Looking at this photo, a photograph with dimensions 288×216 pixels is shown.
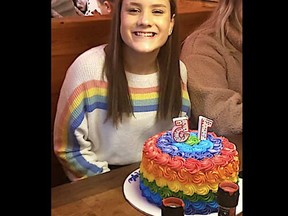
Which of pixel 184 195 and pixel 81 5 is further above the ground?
pixel 81 5

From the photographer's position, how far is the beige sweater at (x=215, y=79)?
1244mm

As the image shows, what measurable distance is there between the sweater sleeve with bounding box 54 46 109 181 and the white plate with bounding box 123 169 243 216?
21cm

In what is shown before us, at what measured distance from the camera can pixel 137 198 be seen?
0.85 meters

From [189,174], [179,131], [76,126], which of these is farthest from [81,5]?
[189,174]

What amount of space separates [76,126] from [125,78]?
0.55ft

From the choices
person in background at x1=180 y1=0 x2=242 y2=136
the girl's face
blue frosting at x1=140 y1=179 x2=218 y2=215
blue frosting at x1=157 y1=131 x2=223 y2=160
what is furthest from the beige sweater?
blue frosting at x1=140 y1=179 x2=218 y2=215

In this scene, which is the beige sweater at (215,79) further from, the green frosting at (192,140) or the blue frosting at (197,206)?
the blue frosting at (197,206)

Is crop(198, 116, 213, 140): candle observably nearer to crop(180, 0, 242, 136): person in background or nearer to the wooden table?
the wooden table

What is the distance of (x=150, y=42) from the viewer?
105 centimetres

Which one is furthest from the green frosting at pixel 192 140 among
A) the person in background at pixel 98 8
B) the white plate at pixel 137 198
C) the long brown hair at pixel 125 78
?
the person in background at pixel 98 8

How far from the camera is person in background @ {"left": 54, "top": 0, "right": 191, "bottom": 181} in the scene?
3.49 feet

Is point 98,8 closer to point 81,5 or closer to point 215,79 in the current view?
point 81,5
